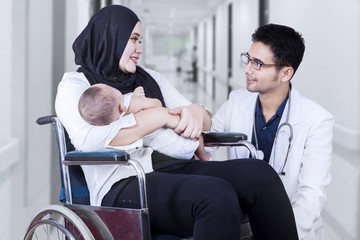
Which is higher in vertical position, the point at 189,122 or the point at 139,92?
the point at 139,92

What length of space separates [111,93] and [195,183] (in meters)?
0.40

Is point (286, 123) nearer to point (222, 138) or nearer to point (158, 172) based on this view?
point (222, 138)

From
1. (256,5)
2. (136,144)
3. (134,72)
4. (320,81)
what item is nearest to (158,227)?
(136,144)

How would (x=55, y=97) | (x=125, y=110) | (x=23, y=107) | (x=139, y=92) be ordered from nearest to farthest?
(x=125, y=110), (x=139, y=92), (x=23, y=107), (x=55, y=97)

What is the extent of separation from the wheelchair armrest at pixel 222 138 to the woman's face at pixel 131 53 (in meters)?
0.40

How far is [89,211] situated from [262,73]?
924mm

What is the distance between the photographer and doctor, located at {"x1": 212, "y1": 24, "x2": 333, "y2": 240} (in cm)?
176

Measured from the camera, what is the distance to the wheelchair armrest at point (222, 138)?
5.84 feet

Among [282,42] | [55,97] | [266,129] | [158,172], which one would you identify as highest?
[282,42]

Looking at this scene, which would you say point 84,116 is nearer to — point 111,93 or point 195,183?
point 111,93

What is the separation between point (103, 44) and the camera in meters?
1.72

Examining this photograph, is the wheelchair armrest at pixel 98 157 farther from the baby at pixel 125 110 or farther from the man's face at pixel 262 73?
the man's face at pixel 262 73

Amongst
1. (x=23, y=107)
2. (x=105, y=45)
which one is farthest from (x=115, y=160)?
(x=23, y=107)

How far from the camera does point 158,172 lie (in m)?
1.56
